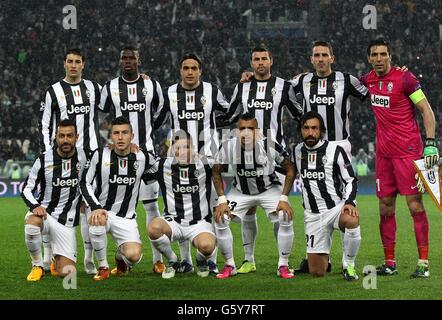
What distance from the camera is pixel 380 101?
771 centimetres

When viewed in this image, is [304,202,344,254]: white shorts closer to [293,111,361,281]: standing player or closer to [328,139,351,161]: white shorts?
[293,111,361,281]: standing player

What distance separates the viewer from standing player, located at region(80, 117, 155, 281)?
743 centimetres

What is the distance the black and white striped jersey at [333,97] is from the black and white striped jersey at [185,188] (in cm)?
114

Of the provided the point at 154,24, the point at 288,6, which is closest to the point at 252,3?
the point at 288,6

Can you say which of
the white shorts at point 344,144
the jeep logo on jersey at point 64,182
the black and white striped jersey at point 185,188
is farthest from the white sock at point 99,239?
the white shorts at point 344,144

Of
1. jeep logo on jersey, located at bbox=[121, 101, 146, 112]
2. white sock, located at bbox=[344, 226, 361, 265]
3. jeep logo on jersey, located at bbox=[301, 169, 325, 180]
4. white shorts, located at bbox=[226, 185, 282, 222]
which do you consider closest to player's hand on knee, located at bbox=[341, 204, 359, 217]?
white sock, located at bbox=[344, 226, 361, 265]

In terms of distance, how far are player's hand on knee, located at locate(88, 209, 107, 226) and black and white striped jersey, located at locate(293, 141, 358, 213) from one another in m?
1.78

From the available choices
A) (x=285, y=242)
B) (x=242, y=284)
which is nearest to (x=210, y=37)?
(x=285, y=242)

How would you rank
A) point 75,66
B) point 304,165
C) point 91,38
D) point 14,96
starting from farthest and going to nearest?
1. point 91,38
2. point 14,96
3. point 75,66
4. point 304,165

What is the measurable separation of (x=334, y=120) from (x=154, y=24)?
18.2 m

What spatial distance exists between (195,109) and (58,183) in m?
1.43

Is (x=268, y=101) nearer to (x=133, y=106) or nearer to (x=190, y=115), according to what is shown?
(x=190, y=115)

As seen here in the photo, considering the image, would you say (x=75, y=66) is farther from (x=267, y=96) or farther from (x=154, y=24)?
(x=154, y=24)

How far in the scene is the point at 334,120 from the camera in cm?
789
